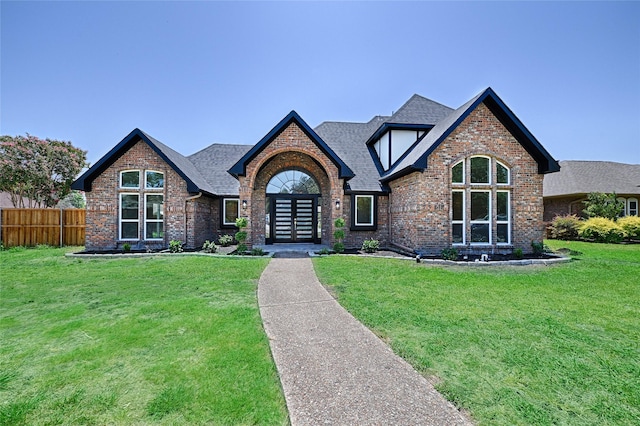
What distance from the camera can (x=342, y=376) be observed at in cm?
311

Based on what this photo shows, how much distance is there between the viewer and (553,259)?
10523 mm

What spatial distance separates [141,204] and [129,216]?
2.40 feet

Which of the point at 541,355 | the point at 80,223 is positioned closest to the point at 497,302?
the point at 541,355

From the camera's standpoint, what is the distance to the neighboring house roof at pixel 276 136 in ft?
40.9

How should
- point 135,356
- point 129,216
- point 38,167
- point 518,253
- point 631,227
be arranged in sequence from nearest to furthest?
point 135,356, point 518,253, point 129,216, point 631,227, point 38,167

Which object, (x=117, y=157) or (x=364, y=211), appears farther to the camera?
(x=364, y=211)

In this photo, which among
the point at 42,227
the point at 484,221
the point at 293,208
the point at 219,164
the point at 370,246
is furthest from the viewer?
the point at 219,164

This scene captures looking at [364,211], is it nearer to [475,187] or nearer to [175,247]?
[475,187]

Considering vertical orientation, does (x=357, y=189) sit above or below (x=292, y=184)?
below

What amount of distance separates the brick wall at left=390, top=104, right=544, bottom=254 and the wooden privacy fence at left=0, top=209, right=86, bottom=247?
649 inches

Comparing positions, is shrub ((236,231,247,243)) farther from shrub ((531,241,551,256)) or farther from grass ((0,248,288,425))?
shrub ((531,241,551,256))

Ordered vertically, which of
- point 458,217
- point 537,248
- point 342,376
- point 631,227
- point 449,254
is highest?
point 458,217

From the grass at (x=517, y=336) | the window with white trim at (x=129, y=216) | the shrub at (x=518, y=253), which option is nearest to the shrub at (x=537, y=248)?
the shrub at (x=518, y=253)

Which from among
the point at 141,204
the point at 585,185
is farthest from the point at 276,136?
the point at 585,185
